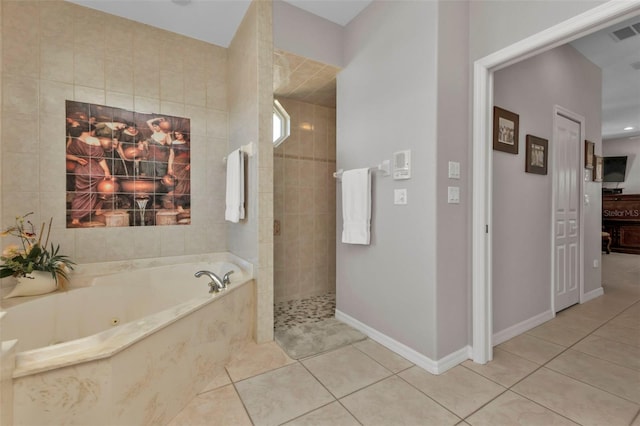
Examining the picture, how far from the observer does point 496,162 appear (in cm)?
224

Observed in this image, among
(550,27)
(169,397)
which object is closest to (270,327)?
(169,397)

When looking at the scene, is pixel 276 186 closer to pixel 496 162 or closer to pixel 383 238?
pixel 383 238

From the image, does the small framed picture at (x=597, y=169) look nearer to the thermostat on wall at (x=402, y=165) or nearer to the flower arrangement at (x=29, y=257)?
the thermostat on wall at (x=402, y=165)

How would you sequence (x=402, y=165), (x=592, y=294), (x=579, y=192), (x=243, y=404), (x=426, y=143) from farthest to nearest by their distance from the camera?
(x=592, y=294) → (x=579, y=192) → (x=402, y=165) → (x=426, y=143) → (x=243, y=404)

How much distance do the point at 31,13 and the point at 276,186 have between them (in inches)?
92.3

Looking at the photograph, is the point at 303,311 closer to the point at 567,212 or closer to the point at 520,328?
the point at 520,328

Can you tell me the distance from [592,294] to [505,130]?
253 centimetres

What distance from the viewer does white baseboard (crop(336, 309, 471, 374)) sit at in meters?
1.88

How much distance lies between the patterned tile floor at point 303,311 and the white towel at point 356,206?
0.92 meters

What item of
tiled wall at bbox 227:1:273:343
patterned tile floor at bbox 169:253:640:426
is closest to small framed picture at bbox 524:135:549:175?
patterned tile floor at bbox 169:253:640:426

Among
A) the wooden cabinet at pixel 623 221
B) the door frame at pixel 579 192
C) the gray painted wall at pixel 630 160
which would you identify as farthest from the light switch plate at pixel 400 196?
the gray painted wall at pixel 630 160

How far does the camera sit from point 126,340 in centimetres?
127

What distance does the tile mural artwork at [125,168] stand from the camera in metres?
2.32

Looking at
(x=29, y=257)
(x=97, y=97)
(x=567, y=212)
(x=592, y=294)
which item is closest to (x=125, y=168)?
(x=97, y=97)
